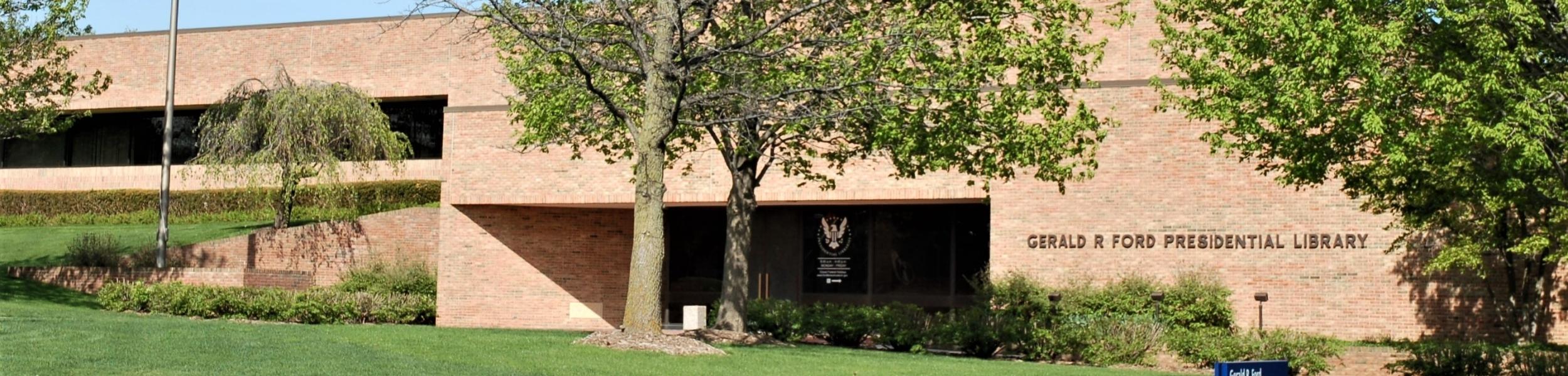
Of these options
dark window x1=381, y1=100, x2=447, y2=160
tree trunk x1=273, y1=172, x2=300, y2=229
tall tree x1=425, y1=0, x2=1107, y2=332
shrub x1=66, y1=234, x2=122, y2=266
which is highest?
dark window x1=381, y1=100, x2=447, y2=160

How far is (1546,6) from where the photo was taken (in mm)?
16766

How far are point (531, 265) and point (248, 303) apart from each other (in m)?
5.34

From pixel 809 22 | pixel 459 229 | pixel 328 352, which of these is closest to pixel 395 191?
pixel 459 229

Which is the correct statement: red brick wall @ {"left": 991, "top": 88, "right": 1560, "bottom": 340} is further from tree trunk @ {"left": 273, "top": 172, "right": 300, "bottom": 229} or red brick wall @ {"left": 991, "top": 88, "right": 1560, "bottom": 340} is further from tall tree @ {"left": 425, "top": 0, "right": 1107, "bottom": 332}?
tree trunk @ {"left": 273, "top": 172, "right": 300, "bottom": 229}

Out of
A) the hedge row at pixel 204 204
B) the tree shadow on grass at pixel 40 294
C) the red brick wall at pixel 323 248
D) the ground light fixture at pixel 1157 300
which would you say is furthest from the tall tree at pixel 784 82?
the hedge row at pixel 204 204

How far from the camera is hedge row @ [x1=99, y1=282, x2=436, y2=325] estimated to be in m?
27.6

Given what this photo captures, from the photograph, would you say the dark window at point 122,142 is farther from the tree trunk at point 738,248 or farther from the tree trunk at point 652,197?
the tree trunk at point 652,197

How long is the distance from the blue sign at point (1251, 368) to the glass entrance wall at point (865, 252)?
1893 centimetres

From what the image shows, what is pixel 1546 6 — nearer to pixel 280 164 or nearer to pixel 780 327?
pixel 780 327

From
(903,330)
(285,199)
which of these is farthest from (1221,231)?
(285,199)

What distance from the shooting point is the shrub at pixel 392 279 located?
30953 millimetres

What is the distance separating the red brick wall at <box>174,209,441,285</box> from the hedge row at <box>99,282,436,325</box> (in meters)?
4.37

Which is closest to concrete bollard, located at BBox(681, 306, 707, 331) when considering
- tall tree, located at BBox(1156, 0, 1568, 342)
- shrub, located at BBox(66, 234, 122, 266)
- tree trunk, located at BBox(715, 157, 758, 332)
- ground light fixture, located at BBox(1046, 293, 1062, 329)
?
tree trunk, located at BBox(715, 157, 758, 332)

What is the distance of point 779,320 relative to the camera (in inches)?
930
